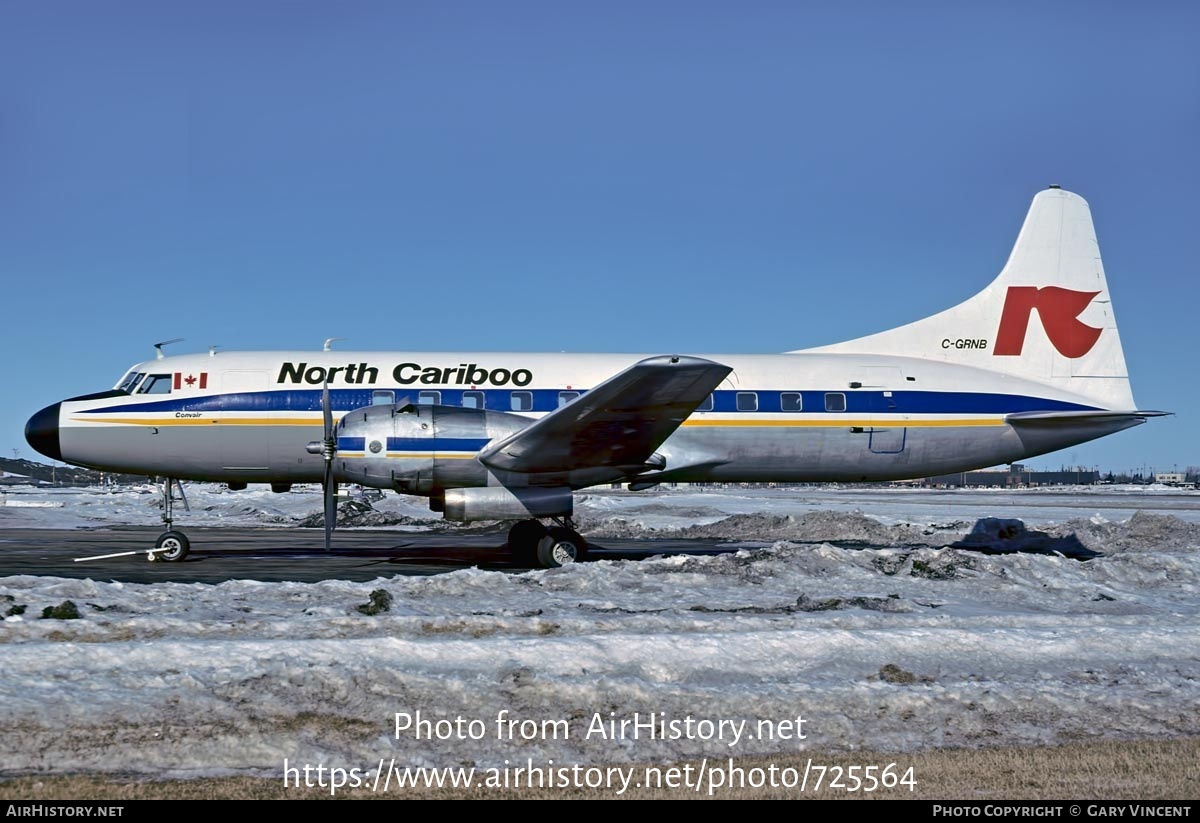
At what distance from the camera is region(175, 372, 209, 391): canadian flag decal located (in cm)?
1877

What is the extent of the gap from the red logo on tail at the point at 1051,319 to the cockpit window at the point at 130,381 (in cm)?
1759

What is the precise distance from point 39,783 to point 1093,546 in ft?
76.3

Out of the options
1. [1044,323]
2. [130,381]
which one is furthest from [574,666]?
[1044,323]

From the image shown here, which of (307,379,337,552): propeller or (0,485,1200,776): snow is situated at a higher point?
(307,379,337,552): propeller

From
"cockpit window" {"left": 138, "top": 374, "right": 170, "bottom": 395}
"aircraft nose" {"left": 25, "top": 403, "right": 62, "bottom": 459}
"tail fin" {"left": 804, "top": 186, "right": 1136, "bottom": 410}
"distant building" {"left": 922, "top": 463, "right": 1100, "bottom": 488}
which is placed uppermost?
"tail fin" {"left": 804, "top": 186, "right": 1136, "bottom": 410}

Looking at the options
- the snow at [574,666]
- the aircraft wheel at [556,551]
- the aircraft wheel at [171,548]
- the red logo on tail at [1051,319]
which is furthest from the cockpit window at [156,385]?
the red logo on tail at [1051,319]

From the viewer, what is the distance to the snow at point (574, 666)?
6.76 meters

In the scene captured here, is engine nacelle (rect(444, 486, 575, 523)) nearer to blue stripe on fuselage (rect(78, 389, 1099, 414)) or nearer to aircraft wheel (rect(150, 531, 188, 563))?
blue stripe on fuselage (rect(78, 389, 1099, 414))

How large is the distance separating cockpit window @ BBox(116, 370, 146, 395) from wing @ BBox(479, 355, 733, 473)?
24.8 ft

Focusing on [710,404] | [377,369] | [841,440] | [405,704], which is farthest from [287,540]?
[405,704]

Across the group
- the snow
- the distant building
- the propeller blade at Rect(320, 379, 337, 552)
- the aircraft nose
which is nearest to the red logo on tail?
the snow

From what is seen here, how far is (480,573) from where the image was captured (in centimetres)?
1322

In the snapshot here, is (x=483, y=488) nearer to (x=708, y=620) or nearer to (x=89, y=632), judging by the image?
(x=708, y=620)

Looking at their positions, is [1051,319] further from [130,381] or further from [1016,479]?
[1016,479]
